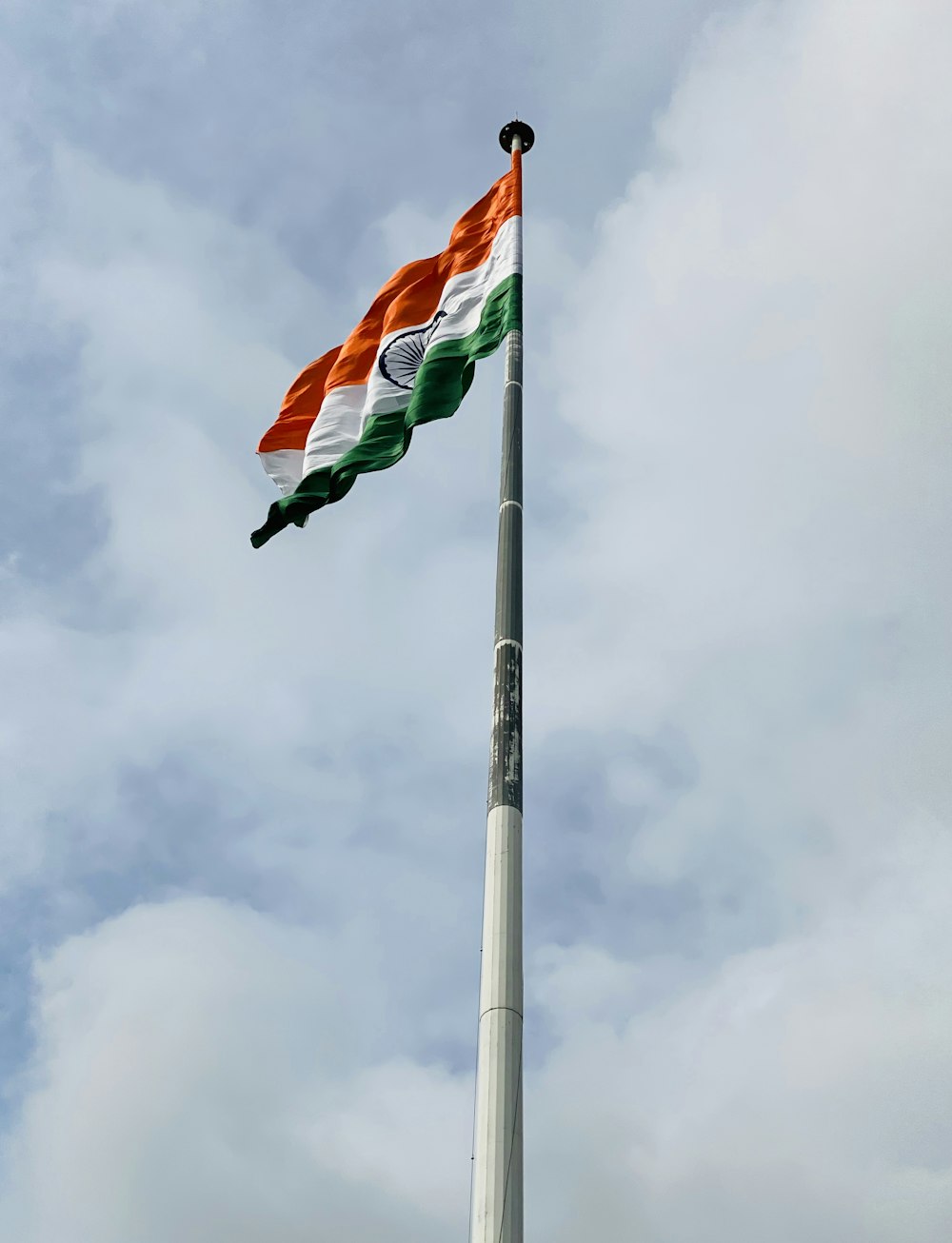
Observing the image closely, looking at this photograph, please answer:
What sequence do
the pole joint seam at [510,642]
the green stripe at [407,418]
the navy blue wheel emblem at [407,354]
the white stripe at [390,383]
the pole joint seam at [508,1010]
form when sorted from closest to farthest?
the pole joint seam at [508,1010] < the pole joint seam at [510,642] < the green stripe at [407,418] < the white stripe at [390,383] < the navy blue wheel emblem at [407,354]

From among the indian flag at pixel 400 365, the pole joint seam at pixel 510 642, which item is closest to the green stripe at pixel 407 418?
the indian flag at pixel 400 365

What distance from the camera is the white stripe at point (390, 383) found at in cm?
2898

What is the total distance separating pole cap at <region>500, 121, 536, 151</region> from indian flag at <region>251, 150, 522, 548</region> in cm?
67

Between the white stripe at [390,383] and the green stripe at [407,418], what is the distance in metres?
0.32

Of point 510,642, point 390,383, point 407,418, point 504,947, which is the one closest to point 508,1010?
point 504,947

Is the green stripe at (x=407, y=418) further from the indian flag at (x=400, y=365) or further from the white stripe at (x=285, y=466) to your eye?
the white stripe at (x=285, y=466)

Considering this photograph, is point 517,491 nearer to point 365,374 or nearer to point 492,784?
point 492,784

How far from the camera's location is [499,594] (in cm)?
2155

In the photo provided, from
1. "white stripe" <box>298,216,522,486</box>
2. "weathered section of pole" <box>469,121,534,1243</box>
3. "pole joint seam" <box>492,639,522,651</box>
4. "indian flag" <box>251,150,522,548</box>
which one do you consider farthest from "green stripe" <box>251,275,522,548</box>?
"pole joint seam" <box>492,639,522,651</box>

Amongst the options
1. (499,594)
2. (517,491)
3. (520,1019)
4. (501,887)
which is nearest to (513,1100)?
(520,1019)

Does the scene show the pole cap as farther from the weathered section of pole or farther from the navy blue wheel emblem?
the weathered section of pole

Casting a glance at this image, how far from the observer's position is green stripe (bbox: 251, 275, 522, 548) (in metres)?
28.0

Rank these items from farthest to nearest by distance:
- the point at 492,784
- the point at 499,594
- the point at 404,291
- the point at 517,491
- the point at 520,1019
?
the point at 404,291
the point at 517,491
the point at 499,594
the point at 492,784
the point at 520,1019

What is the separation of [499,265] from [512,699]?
509 inches
